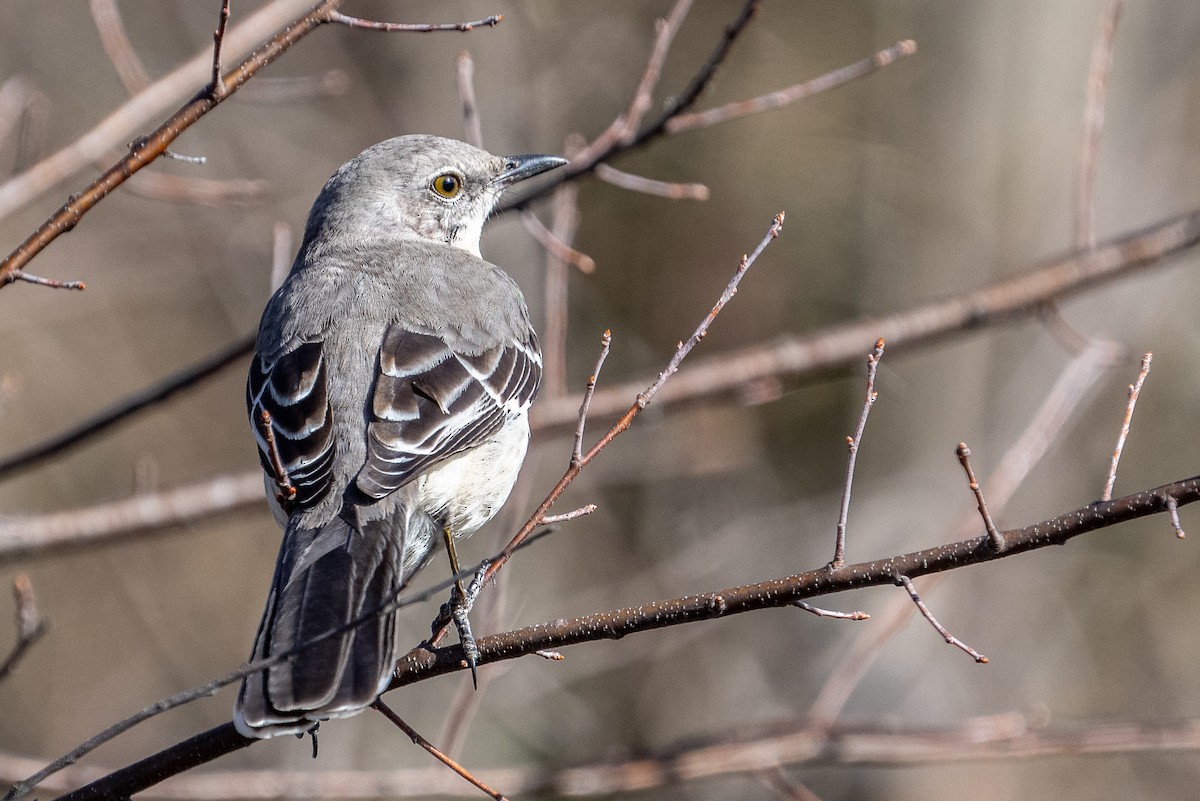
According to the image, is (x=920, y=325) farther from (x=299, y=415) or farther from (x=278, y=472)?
(x=278, y=472)

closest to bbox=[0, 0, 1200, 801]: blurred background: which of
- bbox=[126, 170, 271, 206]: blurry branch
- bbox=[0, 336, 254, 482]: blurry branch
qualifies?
bbox=[126, 170, 271, 206]: blurry branch

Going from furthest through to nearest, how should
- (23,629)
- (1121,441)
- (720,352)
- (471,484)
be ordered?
(720,352) → (471,484) → (23,629) → (1121,441)

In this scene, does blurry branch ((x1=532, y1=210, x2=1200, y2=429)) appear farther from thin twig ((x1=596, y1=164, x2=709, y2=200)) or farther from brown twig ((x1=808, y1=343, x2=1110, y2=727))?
thin twig ((x1=596, y1=164, x2=709, y2=200))

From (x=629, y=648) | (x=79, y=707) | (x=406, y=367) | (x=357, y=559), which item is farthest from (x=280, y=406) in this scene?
(x=79, y=707)

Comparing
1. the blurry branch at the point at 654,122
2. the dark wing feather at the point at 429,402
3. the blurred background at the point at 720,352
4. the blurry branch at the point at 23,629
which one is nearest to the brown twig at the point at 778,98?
the blurry branch at the point at 654,122

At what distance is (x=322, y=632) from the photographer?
317 cm

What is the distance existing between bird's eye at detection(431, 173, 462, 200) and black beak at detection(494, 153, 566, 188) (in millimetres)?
180

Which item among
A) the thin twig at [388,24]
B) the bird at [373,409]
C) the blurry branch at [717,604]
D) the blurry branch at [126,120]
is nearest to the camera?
the blurry branch at [717,604]

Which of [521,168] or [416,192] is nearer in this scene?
[416,192]

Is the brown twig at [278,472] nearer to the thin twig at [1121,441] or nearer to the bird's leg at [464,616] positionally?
the bird's leg at [464,616]

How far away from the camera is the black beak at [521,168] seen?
536 cm

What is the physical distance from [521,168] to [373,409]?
1.91 meters

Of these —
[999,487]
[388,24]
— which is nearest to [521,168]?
[388,24]

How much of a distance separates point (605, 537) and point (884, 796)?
3129 millimetres
